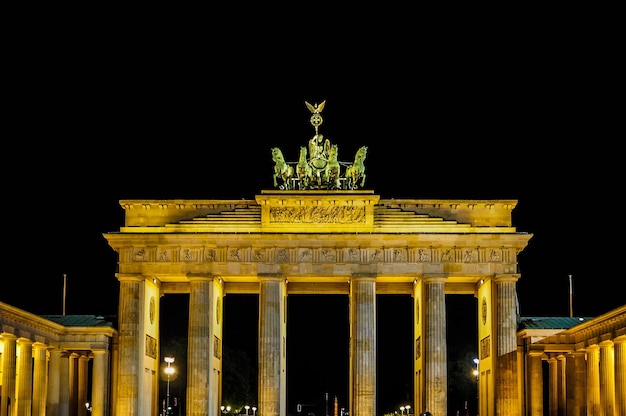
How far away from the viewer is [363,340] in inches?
2790

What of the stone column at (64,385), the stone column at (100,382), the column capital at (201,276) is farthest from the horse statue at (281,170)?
the stone column at (64,385)

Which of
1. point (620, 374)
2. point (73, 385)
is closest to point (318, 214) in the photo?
point (73, 385)

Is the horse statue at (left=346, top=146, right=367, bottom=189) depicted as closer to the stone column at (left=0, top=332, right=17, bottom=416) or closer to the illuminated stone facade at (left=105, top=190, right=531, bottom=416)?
the illuminated stone facade at (left=105, top=190, right=531, bottom=416)

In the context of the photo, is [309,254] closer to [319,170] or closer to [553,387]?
[319,170]

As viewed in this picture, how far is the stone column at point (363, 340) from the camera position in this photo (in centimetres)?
7031

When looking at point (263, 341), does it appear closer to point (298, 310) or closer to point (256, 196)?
point (256, 196)

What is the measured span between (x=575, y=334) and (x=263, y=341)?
19.4 meters

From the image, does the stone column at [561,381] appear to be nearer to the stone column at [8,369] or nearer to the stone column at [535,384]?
the stone column at [535,384]

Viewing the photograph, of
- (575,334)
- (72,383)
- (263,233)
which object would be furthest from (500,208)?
(72,383)

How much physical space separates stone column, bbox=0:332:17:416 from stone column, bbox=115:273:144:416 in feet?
36.4

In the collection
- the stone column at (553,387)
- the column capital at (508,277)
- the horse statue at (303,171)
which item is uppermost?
the horse statue at (303,171)

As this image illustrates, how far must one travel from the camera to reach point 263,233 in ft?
231

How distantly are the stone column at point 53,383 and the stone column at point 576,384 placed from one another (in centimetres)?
3176

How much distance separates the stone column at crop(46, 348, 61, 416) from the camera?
225ft
